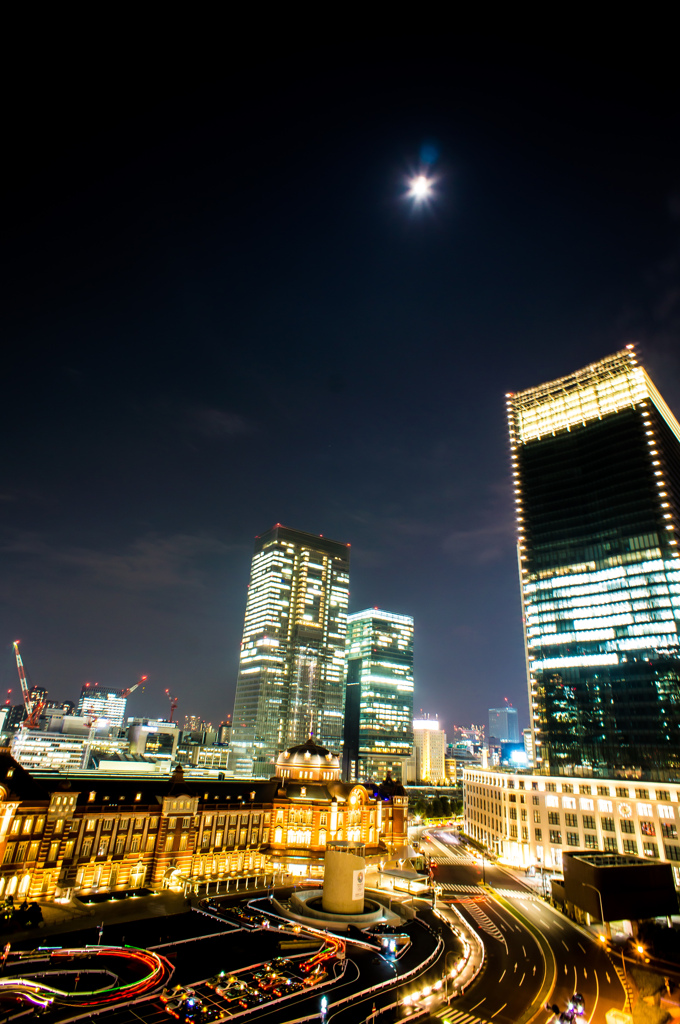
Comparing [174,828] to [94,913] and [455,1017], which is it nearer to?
[94,913]

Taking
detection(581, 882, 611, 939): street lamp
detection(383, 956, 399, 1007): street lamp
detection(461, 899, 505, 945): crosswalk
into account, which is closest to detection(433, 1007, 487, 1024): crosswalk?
detection(383, 956, 399, 1007): street lamp

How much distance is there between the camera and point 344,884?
7912 centimetres

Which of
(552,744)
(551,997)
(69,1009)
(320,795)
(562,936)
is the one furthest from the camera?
(552,744)

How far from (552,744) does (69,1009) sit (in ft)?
489

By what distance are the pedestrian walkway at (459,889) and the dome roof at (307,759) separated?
3714cm

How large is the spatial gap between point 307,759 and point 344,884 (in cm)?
5275

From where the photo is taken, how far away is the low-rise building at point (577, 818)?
113 metres

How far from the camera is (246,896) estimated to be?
288ft

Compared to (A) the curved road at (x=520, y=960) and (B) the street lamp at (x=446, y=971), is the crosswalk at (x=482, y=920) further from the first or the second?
(B) the street lamp at (x=446, y=971)

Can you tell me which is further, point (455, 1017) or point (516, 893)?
point (516, 893)

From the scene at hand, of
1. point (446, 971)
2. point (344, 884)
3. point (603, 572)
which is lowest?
point (446, 971)

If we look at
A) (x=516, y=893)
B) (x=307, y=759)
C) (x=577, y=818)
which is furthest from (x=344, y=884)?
(x=577, y=818)

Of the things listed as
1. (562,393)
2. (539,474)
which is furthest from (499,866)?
(562,393)

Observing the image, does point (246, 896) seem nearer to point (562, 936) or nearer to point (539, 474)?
point (562, 936)
